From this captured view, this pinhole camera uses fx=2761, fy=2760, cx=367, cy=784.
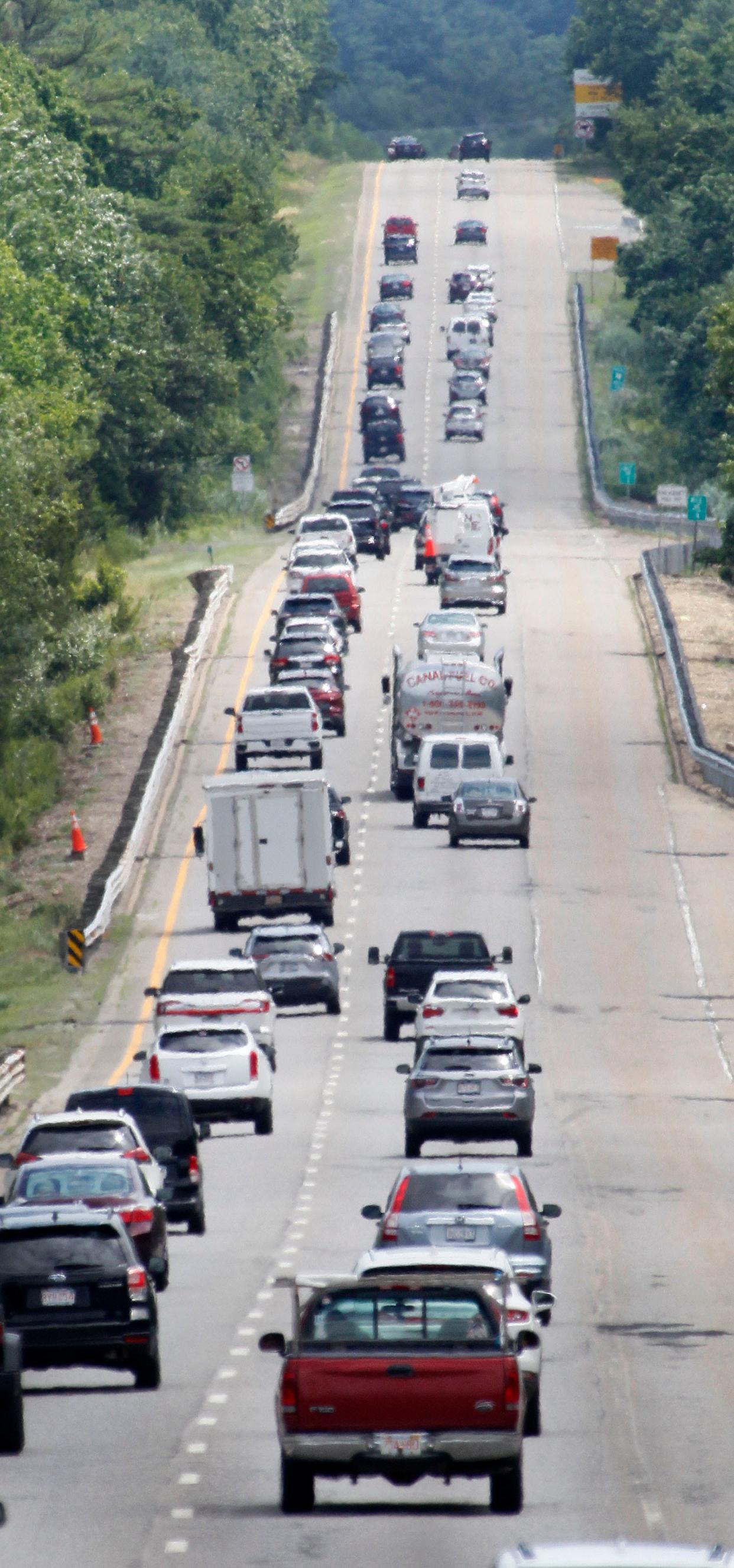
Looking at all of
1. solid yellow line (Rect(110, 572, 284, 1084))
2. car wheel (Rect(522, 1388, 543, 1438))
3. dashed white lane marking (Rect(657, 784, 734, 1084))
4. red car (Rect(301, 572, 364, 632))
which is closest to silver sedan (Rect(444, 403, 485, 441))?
solid yellow line (Rect(110, 572, 284, 1084))

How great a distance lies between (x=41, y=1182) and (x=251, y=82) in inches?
6273

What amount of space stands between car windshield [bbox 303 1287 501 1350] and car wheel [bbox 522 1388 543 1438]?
177cm

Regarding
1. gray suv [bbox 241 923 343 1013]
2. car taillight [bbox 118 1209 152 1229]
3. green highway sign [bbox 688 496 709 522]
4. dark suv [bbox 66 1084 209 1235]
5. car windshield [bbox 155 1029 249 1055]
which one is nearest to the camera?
car taillight [bbox 118 1209 152 1229]

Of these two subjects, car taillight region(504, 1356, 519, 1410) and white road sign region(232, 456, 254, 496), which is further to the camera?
white road sign region(232, 456, 254, 496)

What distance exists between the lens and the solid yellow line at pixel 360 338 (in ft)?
360

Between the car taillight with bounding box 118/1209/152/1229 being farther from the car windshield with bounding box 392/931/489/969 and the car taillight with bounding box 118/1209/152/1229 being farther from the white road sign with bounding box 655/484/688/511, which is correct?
the white road sign with bounding box 655/484/688/511

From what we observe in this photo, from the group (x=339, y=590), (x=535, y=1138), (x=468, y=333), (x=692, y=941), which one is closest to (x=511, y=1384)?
(x=535, y=1138)

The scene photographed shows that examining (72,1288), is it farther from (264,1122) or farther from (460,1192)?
(264,1122)

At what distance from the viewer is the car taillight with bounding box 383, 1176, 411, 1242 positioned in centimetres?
2086

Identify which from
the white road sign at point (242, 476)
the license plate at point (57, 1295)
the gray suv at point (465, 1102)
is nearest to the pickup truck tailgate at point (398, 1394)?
the license plate at point (57, 1295)

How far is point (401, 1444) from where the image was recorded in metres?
15.4

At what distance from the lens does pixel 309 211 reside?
160250 mm

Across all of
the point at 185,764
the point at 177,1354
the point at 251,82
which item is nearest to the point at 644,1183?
the point at 177,1354

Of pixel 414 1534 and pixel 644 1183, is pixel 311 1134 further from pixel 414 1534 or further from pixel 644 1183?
pixel 414 1534
